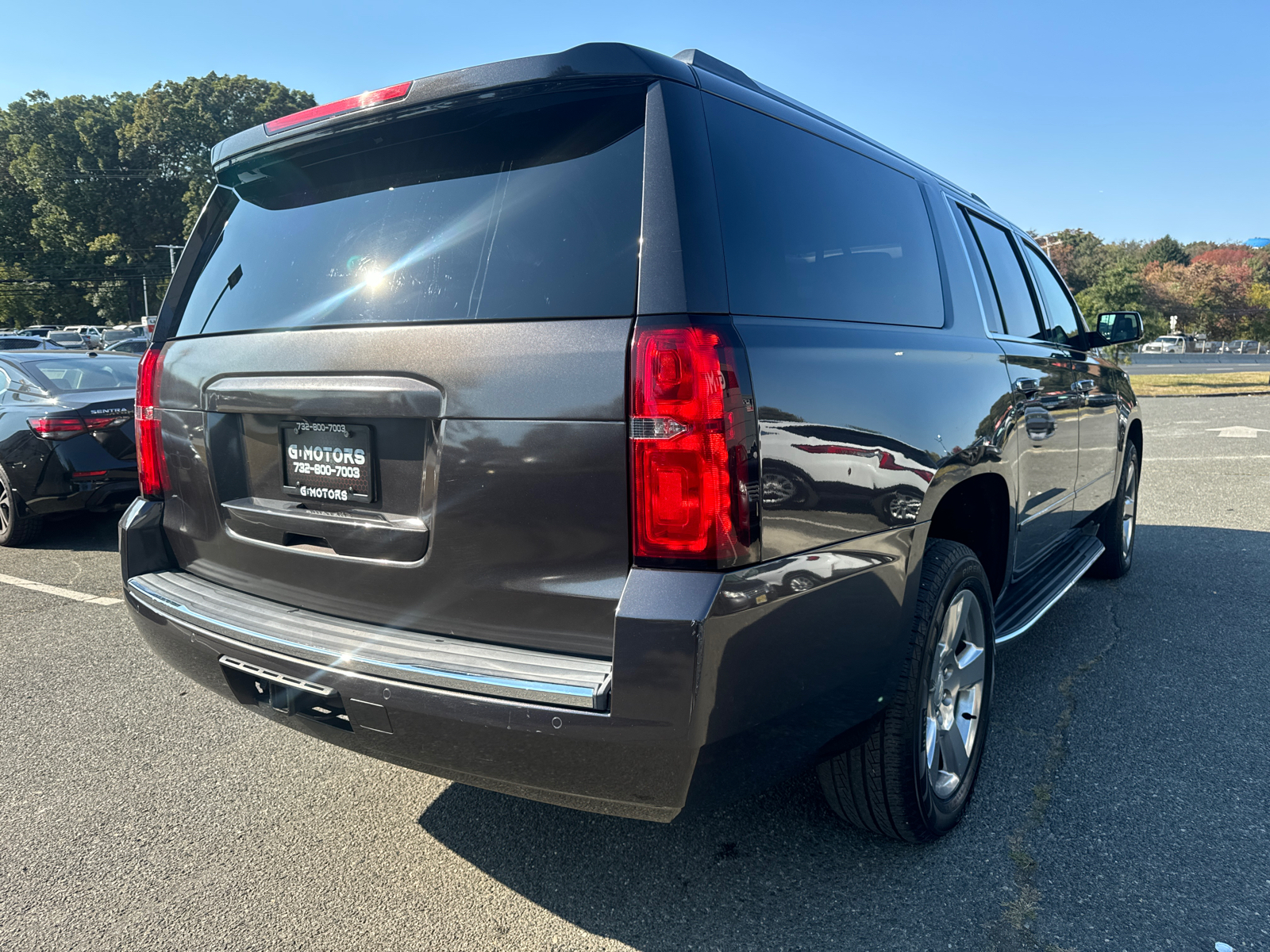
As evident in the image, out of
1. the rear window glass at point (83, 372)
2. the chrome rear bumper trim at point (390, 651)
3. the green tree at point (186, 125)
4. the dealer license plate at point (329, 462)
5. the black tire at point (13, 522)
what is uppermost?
the green tree at point (186, 125)

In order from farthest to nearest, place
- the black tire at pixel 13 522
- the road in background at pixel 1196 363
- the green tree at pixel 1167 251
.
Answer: the green tree at pixel 1167 251 < the road in background at pixel 1196 363 < the black tire at pixel 13 522

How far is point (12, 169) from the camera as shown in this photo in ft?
268

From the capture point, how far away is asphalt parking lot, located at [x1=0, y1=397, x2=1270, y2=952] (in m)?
2.17

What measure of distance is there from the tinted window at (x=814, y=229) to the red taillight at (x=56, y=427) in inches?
235

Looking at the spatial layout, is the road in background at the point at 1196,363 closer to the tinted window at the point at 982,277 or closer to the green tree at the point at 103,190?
the tinted window at the point at 982,277

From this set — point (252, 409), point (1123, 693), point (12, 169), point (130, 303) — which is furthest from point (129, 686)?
point (12, 169)

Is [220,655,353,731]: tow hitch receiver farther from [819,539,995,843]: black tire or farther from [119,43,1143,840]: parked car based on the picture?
[819,539,995,843]: black tire

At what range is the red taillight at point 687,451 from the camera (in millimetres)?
1723

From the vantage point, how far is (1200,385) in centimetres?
2964

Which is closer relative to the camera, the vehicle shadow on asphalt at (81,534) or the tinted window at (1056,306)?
the tinted window at (1056,306)

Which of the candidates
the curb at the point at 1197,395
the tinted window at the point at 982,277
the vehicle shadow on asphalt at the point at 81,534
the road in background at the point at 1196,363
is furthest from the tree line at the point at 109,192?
the tinted window at the point at 982,277

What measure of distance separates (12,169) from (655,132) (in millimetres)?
102247

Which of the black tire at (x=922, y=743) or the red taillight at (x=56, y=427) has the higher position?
the red taillight at (x=56, y=427)

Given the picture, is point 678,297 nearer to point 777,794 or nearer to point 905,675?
point 905,675
